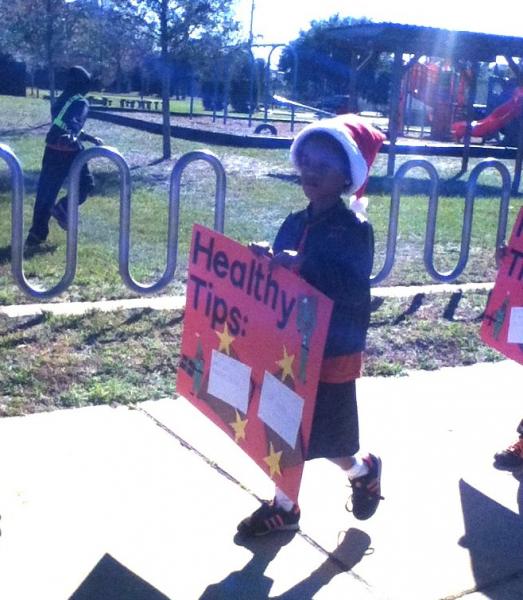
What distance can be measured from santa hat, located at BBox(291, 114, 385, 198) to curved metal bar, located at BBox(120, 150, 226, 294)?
256 centimetres

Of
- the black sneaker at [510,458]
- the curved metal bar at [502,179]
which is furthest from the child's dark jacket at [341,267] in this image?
the curved metal bar at [502,179]

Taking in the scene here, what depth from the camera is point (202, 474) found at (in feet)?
13.8

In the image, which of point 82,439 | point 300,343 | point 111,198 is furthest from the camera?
point 111,198

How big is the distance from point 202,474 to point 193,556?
26.7 inches

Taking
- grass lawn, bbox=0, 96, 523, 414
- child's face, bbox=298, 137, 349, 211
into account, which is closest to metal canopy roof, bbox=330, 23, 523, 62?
grass lawn, bbox=0, 96, 523, 414

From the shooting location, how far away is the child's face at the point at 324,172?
356cm

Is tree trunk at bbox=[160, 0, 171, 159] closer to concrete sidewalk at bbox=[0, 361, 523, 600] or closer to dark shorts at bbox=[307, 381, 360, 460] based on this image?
concrete sidewalk at bbox=[0, 361, 523, 600]

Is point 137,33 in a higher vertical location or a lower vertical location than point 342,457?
higher

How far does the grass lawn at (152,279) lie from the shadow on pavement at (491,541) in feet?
5.65

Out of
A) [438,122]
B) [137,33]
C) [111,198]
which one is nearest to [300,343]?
[111,198]

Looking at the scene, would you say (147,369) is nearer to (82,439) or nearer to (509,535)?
(82,439)

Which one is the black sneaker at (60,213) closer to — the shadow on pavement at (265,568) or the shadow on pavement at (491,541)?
the shadow on pavement at (491,541)

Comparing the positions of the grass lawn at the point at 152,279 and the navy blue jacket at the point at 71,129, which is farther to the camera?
the navy blue jacket at the point at 71,129

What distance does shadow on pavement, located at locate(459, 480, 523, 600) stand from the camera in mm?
3514
